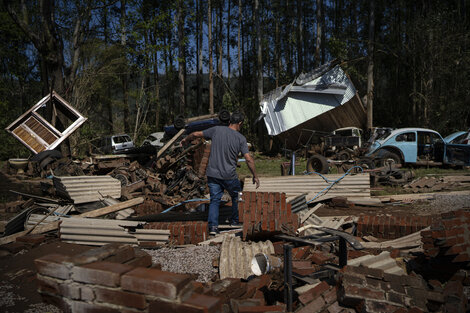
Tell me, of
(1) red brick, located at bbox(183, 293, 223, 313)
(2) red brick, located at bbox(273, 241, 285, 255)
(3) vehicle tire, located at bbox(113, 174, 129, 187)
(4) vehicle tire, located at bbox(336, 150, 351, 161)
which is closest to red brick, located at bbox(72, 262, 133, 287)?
(1) red brick, located at bbox(183, 293, 223, 313)

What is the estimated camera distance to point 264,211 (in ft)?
15.2

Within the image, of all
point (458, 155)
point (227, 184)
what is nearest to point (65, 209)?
point (227, 184)

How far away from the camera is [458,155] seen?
461 inches

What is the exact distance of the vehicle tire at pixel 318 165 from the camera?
1094cm

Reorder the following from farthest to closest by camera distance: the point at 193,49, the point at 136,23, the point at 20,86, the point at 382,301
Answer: the point at 193,49
the point at 20,86
the point at 136,23
the point at 382,301

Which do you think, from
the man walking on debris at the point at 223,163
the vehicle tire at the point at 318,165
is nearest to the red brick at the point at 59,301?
the man walking on debris at the point at 223,163

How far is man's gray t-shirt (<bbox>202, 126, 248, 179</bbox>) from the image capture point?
4.95m

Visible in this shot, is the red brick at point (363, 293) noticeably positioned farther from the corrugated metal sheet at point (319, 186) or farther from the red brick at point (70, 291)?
the corrugated metal sheet at point (319, 186)

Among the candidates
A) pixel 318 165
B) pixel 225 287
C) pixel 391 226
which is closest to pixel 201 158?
pixel 318 165

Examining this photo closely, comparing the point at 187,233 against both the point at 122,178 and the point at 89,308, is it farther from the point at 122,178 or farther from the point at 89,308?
the point at 122,178

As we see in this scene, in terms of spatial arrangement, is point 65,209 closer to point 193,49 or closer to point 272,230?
point 272,230

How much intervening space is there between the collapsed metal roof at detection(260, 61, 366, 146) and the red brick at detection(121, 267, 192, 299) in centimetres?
1593

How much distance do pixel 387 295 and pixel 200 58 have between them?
107 feet

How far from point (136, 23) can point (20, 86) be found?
18.4 meters
